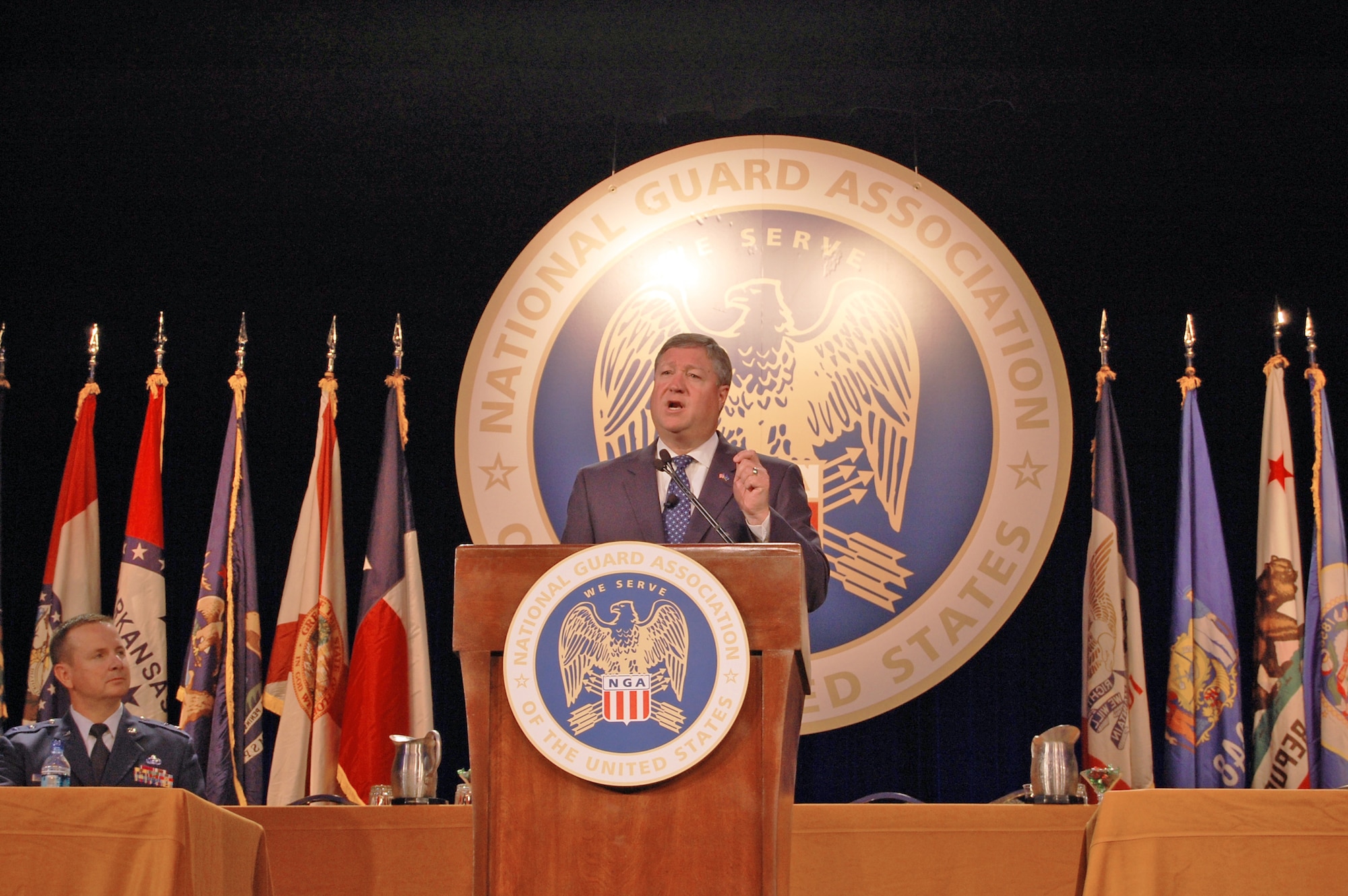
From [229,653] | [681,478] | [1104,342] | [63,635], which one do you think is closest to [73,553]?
[229,653]

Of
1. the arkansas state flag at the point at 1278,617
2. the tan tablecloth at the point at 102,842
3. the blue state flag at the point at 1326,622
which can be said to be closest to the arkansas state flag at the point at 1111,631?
the arkansas state flag at the point at 1278,617

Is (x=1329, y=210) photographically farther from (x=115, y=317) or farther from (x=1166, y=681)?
(x=115, y=317)

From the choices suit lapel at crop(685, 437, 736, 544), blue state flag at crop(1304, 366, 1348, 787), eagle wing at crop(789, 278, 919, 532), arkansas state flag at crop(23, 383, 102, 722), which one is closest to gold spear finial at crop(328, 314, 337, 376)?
arkansas state flag at crop(23, 383, 102, 722)

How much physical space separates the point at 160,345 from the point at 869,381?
9.43 ft

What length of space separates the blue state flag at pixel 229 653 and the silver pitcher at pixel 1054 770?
294cm

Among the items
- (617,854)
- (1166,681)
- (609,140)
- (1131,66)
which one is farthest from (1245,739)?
(617,854)

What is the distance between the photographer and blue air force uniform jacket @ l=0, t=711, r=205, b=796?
3898 mm

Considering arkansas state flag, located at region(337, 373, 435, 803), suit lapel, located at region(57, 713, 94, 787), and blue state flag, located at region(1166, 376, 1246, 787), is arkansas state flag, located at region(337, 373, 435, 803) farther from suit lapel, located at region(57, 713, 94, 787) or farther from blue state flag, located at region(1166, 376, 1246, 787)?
blue state flag, located at region(1166, 376, 1246, 787)

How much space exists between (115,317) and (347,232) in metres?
1.04

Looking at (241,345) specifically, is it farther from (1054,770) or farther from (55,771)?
(1054,770)

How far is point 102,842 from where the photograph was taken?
2.20m

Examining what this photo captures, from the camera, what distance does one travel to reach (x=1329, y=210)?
209 inches

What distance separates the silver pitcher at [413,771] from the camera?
339 cm

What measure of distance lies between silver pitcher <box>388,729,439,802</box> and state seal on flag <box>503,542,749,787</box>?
161 centimetres
